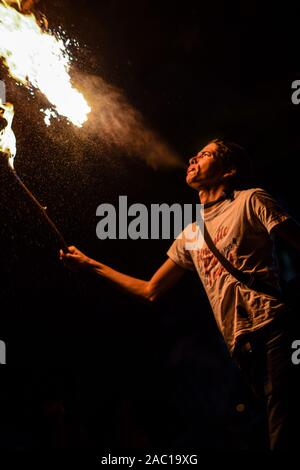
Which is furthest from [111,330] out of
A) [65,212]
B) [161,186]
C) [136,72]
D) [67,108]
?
[136,72]

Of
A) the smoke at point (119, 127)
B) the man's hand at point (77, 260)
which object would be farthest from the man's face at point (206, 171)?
the smoke at point (119, 127)

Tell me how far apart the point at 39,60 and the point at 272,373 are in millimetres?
3877

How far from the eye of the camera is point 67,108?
13.0 ft

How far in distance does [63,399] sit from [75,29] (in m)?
4.87

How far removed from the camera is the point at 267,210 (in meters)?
2.32

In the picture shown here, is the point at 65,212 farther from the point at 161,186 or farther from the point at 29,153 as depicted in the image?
the point at 161,186

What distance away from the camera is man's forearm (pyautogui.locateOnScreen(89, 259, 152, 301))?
9.55 ft

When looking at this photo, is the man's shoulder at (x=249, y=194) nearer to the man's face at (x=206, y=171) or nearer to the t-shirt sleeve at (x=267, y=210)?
the t-shirt sleeve at (x=267, y=210)

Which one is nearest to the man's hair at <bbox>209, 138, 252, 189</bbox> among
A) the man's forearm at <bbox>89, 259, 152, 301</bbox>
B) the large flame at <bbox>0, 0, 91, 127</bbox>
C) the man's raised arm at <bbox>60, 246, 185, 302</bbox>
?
the man's raised arm at <bbox>60, 246, 185, 302</bbox>

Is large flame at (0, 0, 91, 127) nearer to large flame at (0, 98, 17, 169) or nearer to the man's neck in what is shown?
large flame at (0, 98, 17, 169)

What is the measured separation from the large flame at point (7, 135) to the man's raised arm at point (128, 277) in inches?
40.2

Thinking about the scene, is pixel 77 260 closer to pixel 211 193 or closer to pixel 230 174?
pixel 211 193

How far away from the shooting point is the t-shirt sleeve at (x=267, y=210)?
2.24 meters

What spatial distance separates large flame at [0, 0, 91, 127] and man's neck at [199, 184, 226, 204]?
1.84 metres
